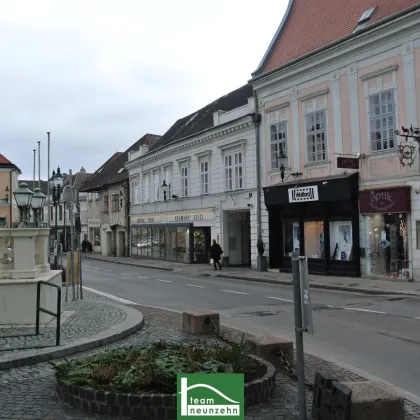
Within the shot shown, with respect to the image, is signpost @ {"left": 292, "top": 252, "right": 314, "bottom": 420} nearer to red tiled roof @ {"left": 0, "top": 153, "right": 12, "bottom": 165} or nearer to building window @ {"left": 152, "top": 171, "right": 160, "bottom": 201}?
building window @ {"left": 152, "top": 171, "right": 160, "bottom": 201}

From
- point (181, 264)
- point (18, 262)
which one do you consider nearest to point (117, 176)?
point (181, 264)

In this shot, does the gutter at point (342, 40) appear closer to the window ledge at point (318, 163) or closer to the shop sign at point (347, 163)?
the window ledge at point (318, 163)

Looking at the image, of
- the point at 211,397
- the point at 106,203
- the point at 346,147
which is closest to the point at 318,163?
the point at 346,147

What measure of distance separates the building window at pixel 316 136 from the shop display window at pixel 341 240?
284 centimetres

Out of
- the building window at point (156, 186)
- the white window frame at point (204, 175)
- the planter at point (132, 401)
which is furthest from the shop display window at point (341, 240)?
the building window at point (156, 186)

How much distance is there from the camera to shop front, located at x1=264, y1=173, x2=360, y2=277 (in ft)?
66.9

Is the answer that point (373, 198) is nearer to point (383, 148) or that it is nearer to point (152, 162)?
point (383, 148)

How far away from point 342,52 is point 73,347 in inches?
668

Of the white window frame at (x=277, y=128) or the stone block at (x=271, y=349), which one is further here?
the white window frame at (x=277, y=128)

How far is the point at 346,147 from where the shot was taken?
2067cm

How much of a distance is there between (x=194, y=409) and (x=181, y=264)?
27.8m

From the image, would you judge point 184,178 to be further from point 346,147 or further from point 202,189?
point 346,147

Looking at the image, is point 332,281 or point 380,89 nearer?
point 332,281

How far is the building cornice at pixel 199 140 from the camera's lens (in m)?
26.8
